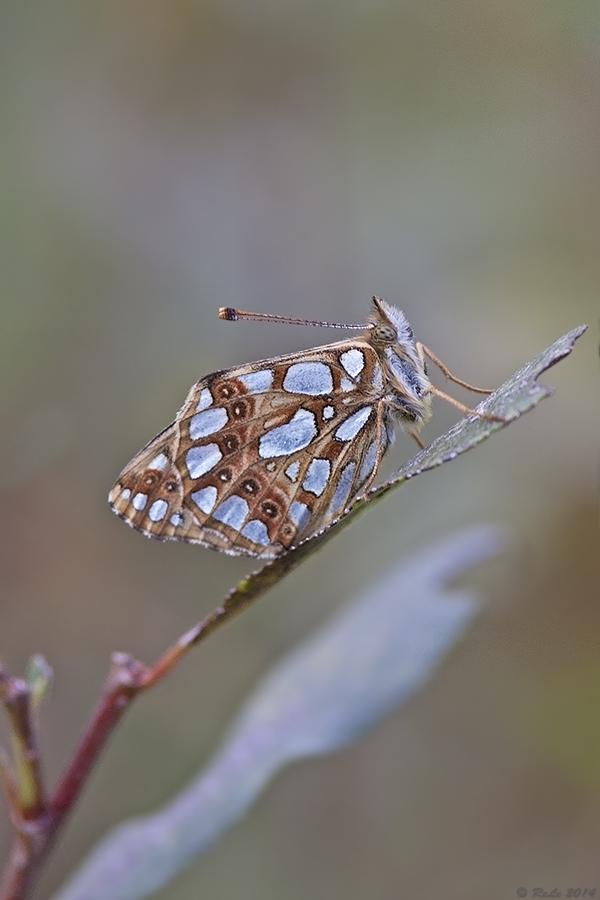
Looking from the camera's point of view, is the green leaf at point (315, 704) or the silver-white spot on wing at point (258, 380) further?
the silver-white spot on wing at point (258, 380)

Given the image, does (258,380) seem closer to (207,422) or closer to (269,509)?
(207,422)

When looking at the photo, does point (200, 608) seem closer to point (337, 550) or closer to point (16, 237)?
point (337, 550)

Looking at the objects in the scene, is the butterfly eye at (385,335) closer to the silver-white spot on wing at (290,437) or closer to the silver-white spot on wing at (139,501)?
the silver-white spot on wing at (290,437)

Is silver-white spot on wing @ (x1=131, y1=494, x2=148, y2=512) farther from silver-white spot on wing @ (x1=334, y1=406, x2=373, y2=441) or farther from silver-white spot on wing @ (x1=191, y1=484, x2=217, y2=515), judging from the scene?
silver-white spot on wing @ (x1=334, y1=406, x2=373, y2=441)

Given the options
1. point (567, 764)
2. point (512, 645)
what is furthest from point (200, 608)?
point (567, 764)

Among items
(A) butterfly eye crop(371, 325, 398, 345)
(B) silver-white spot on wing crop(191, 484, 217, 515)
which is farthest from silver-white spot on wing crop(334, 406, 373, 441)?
(B) silver-white spot on wing crop(191, 484, 217, 515)

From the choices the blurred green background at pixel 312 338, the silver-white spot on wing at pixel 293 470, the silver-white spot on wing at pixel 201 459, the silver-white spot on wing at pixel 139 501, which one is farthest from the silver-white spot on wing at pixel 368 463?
the blurred green background at pixel 312 338
